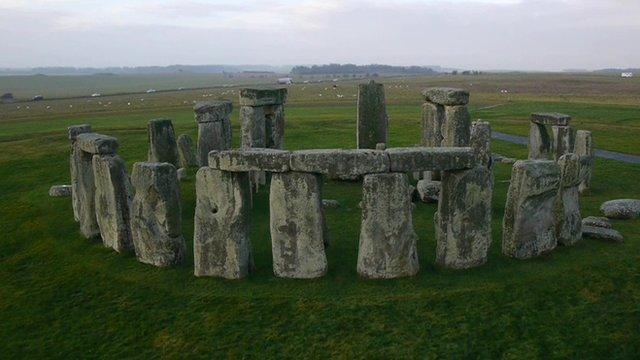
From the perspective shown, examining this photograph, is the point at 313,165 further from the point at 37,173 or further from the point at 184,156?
the point at 37,173

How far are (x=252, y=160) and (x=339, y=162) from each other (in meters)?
1.66

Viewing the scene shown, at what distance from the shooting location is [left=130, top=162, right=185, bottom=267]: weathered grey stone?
11305 millimetres

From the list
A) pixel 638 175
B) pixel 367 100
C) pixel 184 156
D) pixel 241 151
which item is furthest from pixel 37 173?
pixel 638 175

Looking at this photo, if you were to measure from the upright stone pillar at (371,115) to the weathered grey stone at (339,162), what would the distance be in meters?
9.44

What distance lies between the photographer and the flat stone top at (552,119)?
61.8 ft

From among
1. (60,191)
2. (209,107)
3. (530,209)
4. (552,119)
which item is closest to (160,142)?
(209,107)

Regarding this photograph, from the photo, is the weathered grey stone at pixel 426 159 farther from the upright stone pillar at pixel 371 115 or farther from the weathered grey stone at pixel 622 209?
the upright stone pillar at pixel 371 115

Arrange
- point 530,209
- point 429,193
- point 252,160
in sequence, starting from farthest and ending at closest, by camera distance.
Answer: point 429,193
point 530,209
point 252,160

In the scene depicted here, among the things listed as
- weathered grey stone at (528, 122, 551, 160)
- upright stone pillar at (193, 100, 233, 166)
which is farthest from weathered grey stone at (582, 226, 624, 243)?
upright stone pillar at (193, 100, 233, 166)

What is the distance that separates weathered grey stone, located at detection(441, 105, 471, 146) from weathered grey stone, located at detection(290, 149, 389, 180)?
7261mm

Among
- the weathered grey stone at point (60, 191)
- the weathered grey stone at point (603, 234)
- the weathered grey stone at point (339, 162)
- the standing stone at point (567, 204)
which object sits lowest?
the weathered grey stone at point (603, 234)

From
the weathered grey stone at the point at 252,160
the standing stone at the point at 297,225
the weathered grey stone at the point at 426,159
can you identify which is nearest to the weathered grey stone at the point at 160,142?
the weathered grey stone at the point at 252,160

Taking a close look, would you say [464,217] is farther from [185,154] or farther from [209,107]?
[185,154]

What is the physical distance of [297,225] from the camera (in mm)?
10625
